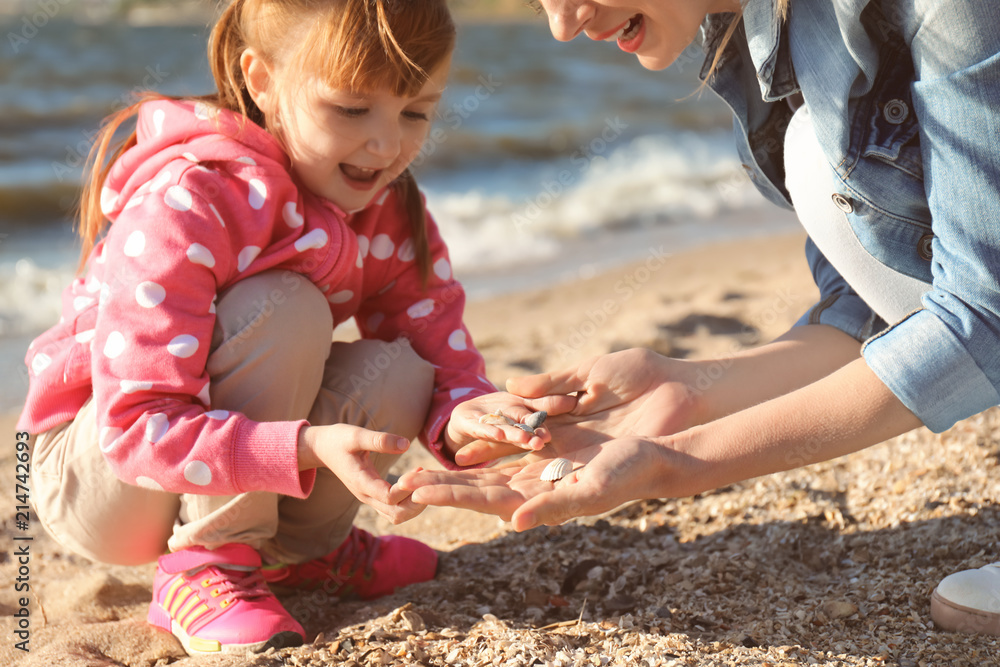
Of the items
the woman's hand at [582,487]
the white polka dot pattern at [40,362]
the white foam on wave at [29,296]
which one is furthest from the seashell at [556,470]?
the white foam on wave at [29,296]

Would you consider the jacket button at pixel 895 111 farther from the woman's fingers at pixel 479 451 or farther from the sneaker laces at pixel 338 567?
the sneaker laces at pixel 338 567

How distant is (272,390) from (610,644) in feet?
2.69

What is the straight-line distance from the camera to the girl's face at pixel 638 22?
71.3 inches

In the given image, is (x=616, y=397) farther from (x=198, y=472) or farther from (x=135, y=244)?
(x=135, y=244)

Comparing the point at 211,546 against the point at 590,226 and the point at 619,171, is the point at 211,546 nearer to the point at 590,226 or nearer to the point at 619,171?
the point at 590,226

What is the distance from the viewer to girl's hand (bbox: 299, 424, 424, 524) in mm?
1623

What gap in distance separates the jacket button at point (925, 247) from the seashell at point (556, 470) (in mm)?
789

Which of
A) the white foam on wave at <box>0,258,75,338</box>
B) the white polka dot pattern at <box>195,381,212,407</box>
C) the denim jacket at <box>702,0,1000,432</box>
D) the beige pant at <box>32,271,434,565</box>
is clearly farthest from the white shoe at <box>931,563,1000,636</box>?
the white foam on wave at <box>0,258,75,338</box>

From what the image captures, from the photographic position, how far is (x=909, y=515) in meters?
2.21

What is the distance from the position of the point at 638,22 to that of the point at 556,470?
0.90 m

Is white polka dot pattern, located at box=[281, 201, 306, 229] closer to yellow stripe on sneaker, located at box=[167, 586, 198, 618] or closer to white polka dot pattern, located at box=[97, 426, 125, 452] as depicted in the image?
white polka dot pattern, located at box=[97, 426, 125, 452]

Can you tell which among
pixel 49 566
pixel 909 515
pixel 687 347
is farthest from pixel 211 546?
pixel 687 347

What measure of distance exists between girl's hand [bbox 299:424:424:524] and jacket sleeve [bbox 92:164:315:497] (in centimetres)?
4

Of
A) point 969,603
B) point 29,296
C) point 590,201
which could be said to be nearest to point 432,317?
point 969,603
